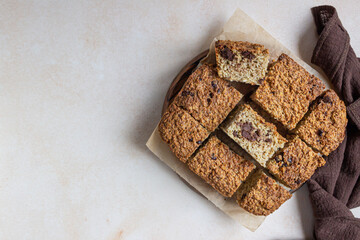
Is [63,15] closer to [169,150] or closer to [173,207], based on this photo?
[169,150]

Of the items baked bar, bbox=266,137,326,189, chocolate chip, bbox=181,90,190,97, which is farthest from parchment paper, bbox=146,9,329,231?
baked bar, bbox=266,137,326,189

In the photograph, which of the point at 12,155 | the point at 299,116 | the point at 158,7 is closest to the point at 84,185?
the point at 12,155

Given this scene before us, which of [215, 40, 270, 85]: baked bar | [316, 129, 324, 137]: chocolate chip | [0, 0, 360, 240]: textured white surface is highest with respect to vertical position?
[215, 40, 270, 85]: baked bar

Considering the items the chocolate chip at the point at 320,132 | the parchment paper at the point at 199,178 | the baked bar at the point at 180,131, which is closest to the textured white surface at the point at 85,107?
the parchment paper at the point at 199,178

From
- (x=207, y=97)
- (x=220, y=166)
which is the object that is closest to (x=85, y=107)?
(x=207, y=97)

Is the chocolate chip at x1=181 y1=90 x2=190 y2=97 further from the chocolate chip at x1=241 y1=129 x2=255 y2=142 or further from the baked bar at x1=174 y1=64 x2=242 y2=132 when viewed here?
the chocolate chip at x1=241 y1=129 x2=255 y2=142
